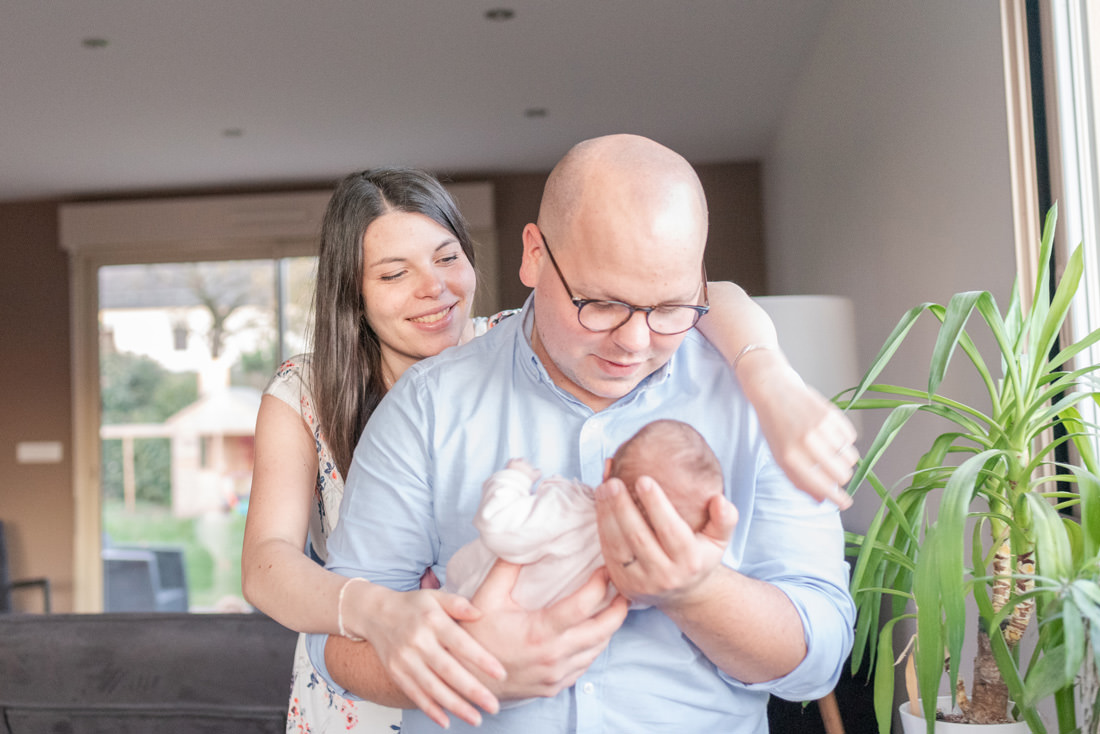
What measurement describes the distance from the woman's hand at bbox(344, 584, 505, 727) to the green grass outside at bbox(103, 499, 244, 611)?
255 inches

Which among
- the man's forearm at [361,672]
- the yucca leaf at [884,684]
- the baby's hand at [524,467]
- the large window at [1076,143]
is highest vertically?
the large window at [1076,143]

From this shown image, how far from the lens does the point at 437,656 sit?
104cm

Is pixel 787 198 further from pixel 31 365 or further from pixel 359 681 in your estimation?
pixel 31 365

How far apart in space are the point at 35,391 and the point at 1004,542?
7.43 meters

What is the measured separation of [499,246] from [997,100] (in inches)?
204

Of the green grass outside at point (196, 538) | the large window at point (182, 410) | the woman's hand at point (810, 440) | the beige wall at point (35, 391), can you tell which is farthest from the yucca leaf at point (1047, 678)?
the beige wall at point (35, 391)

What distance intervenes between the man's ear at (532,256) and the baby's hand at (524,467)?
232mm

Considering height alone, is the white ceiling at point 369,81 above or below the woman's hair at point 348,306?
above

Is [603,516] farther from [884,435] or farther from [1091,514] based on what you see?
[1091,514]

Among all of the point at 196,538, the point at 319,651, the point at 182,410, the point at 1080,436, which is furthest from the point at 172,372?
the point at 1080,436

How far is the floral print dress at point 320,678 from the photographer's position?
171cm

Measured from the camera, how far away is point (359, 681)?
1.20 m

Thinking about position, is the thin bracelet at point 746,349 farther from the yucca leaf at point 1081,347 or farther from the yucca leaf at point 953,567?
the yucca leaf at point 1081,347

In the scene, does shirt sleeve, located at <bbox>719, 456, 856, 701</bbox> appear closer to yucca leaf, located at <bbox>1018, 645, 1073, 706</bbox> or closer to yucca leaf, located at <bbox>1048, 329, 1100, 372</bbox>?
yucca leaf, located at <bbox>1018, 645, 1073, 706</bbox>
